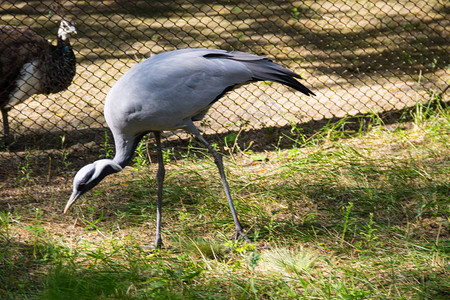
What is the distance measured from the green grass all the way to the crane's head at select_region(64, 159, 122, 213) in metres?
0.30

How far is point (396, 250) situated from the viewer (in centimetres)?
317

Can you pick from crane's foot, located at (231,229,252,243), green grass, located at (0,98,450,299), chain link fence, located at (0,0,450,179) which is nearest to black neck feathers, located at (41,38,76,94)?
chain link fence, located at (0,0,450,179)

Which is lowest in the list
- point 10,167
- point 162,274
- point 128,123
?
point 10,167

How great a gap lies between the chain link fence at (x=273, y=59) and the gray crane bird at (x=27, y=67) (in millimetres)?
220

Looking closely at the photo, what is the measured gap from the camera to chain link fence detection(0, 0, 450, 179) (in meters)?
5.25

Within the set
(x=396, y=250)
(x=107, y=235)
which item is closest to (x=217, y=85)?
(x=107, y=235)

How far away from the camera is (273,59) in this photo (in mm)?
6516

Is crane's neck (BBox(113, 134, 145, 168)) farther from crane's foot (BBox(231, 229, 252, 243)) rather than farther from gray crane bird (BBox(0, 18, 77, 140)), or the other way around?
gray crane bird (BBox(0, 18, 77, 140))

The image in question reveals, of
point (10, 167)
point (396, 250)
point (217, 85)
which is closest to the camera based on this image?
point (396, 250)

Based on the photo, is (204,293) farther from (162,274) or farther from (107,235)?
(107,235)

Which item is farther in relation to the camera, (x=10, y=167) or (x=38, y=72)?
(x=38, y=72)

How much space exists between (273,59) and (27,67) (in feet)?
9.28

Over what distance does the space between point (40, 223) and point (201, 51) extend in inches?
59.7

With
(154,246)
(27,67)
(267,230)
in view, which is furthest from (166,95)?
(27,67)
